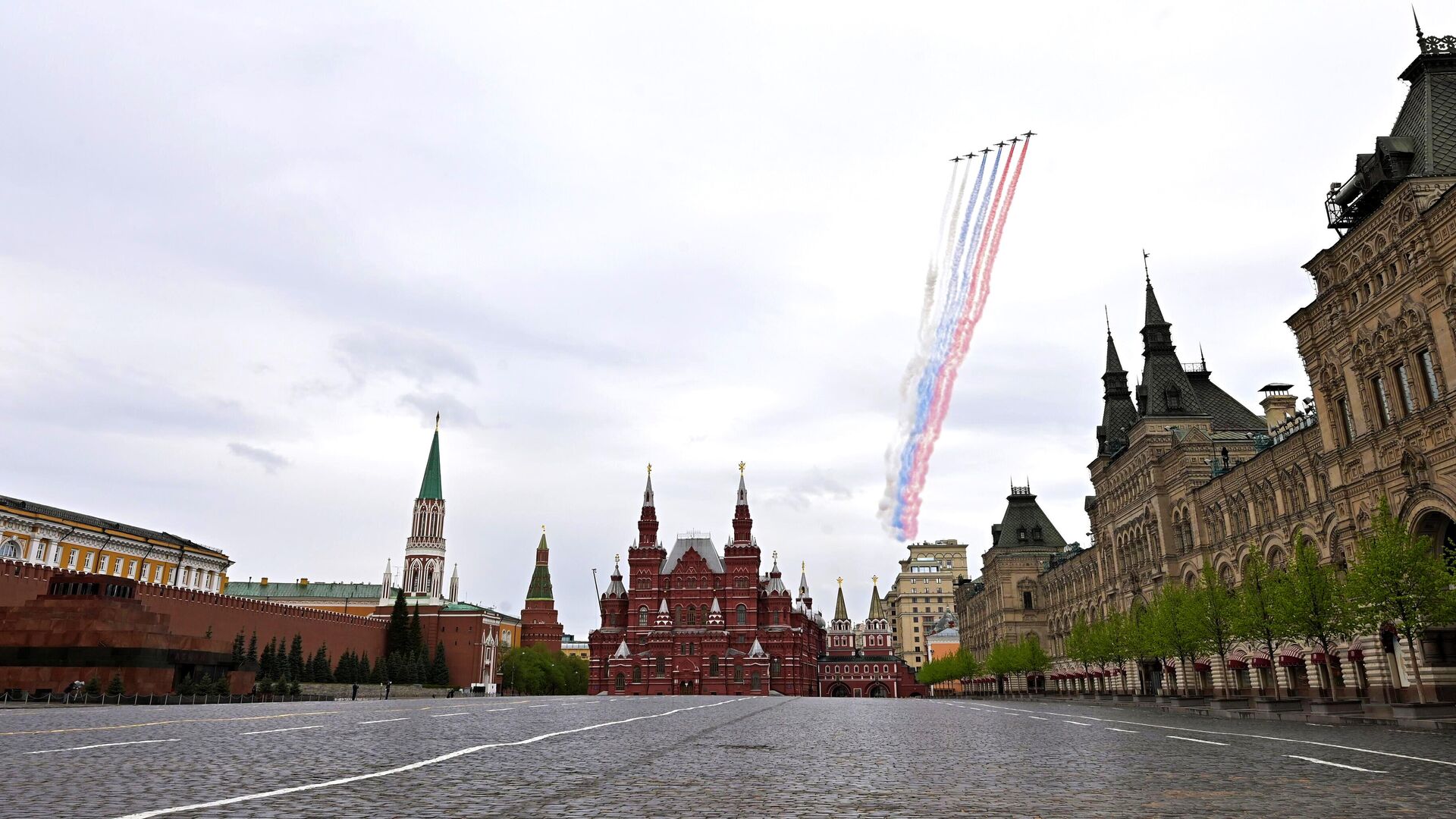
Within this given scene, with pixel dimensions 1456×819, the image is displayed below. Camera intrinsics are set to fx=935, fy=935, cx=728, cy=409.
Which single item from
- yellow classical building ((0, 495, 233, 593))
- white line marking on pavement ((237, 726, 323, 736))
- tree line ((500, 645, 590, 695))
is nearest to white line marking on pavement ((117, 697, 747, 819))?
white line marking on pavement ((237, 726, 323, 736))

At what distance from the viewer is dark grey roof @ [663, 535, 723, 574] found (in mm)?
112438

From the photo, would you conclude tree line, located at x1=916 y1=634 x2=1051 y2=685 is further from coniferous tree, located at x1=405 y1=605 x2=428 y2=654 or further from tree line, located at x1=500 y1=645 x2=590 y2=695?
coniferous tree, located at x1=405 y1=605 x2=428 y2=654

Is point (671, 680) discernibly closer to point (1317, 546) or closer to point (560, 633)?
point (560, 633)

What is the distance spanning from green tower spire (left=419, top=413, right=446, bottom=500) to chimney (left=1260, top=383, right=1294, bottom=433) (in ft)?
434

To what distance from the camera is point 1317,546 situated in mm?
39031

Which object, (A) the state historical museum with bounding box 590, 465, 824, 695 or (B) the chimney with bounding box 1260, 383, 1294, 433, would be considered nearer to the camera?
(B) the chimney with bounding box 1260, 383, 1294, 433

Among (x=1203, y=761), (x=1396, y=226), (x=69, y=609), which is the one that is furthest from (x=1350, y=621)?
(x=69, y=609)

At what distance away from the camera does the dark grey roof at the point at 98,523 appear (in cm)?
8762

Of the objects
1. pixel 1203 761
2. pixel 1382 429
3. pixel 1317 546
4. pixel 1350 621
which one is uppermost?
pixel 1382 429

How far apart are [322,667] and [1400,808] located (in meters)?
89.5

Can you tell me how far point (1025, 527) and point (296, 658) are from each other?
232 feet

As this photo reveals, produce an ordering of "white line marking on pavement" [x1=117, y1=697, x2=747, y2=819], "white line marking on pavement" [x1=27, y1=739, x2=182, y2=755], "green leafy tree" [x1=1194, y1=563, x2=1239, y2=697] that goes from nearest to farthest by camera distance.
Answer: "white line marking on pavement" [x1=117, y1=697, x2=747, y2=819]
"white line marking on pavement" [x1=27, y1=739, x2=182, y2=755]
"green leafy tree" [x1=1194, y1=563, x2=1239, y2=697]

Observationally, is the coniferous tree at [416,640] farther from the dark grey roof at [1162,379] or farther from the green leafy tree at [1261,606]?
the green leafy tree at [1261,606]

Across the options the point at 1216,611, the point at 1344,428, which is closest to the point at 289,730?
the point at 1344,428
